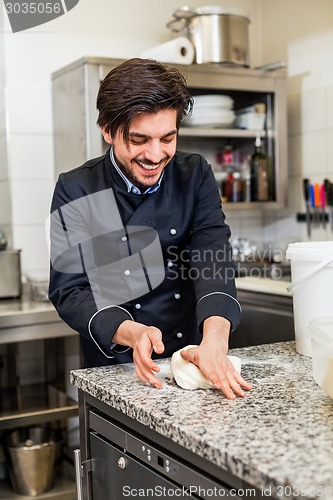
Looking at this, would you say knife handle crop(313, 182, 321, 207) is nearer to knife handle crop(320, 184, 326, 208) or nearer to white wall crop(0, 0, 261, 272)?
knife handle crop(320, 184, 326, 208)

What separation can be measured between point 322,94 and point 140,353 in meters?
2.31

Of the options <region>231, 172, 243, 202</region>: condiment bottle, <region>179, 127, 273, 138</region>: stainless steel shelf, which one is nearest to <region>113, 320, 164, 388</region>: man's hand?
<region>179, 127, 273, 138</region>: stainless steel shelf

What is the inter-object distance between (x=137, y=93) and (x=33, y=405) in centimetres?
166

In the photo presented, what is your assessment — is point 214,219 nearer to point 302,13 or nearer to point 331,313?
point 331,313

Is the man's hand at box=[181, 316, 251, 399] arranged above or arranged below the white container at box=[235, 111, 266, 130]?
below

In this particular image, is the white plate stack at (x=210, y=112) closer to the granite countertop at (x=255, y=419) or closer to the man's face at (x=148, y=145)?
the man's face at (x=148, y=145)

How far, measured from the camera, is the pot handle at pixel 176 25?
10.4ft

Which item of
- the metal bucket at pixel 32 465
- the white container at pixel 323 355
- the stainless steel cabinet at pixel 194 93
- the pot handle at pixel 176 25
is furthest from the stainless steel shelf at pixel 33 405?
the pot handle at pixel 176 25

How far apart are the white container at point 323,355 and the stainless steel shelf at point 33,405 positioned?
5.13ft

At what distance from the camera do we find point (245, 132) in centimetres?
320

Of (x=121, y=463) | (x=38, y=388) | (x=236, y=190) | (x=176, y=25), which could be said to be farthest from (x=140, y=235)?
(x=176, y=25)

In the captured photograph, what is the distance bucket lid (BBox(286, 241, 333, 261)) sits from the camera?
1.47m

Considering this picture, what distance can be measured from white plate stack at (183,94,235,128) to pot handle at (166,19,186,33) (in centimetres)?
33

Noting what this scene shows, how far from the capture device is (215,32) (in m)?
3.10
